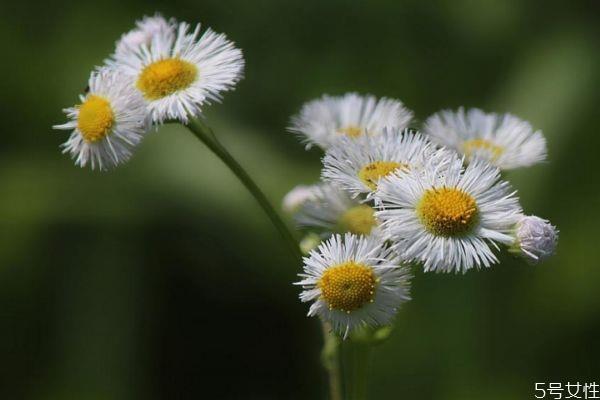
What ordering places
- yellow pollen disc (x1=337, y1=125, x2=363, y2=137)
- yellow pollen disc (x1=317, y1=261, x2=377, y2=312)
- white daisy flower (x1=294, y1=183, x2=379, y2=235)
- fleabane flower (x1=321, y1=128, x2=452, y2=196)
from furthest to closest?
yellow pollen disc (x1=337, y1=125, x2=363, y2=137)
white daisy flower (x1=294, y1=183, x2=379, y2=235)
fleabane flower (x1=321, y1=128, x2=452, y2=196)
yellow pollen disc (x1=317, y1=261, x2=377, y2=312)

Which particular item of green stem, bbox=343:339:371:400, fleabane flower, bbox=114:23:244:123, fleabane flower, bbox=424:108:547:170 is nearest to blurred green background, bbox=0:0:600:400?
fleabane flower, bbox=424:108:547:170

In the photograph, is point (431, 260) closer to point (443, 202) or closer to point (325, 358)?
point (443, 202)

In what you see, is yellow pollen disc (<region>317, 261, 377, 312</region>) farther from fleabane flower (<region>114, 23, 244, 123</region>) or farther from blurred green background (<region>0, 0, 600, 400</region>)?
blurred green background (<region>0, 0, 600, 400</region>)

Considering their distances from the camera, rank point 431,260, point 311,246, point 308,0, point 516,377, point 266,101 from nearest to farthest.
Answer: point 431,260 < point 311,246 < point 516,377 < point 266,101 < point 308,0

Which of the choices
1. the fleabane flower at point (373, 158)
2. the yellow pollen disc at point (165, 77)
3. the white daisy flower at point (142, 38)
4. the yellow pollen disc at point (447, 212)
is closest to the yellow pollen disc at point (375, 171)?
the fleabane flower at point (373, 158)

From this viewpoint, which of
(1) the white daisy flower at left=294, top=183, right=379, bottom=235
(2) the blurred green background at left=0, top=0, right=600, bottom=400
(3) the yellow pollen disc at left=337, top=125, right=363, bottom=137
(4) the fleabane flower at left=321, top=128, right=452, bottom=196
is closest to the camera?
(4) the fleabane flower at left=321, top=128, right=452, bottom=196

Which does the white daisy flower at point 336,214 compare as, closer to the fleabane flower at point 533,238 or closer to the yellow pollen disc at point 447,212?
the yellow pollen disc at point 447,212

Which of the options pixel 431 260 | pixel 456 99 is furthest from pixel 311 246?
pixel 456 99
